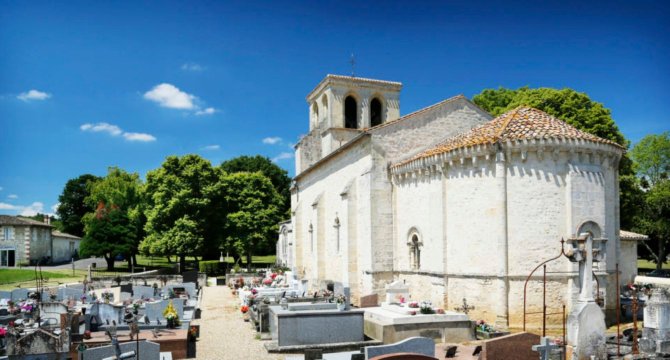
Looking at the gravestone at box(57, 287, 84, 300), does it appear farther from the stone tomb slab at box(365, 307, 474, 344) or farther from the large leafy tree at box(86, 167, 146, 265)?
the large leafy tree at box(86, 167, 146, 265)

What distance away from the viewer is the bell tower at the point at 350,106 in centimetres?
3512

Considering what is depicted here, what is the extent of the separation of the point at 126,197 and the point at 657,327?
52.7 metres

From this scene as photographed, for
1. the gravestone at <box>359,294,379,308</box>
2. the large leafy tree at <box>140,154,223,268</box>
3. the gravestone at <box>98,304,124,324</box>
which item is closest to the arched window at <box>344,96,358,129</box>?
the large leafy tree at <box>140,154,223,268</box>

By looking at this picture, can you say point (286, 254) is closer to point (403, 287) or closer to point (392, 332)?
point (403, 287)

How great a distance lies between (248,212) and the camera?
1816 inches

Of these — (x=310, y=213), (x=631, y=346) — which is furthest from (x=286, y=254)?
(x=631, y=346)

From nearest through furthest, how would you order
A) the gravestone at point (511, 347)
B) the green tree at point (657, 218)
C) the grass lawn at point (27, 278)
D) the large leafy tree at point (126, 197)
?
the gravestone at point (511, 347)
the grass lawn at point (27, 278)
the green tree at point (657, 218)
the large leafy tree at point (126, 197)

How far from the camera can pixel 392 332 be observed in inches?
613

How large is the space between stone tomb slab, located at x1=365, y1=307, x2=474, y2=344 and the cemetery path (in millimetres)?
3225

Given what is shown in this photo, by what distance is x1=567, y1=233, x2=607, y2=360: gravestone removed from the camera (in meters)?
12.1

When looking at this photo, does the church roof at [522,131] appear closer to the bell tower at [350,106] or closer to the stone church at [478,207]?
the stone church at [478,207]

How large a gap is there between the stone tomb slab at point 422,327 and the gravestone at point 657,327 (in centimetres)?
510

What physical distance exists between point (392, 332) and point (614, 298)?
957 cm

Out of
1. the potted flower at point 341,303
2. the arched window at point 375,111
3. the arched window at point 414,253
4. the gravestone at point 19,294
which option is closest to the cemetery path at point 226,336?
the potted flower at point 341,303
